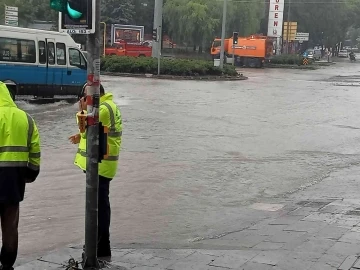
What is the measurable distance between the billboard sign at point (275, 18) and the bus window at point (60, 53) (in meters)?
51.5

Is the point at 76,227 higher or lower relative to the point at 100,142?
lower

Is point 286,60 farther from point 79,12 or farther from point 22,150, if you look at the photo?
point 22,150

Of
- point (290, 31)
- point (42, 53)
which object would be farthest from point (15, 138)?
point (290, 31)

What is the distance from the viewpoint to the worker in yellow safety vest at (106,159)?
580cm

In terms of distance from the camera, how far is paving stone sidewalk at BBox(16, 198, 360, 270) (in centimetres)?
569

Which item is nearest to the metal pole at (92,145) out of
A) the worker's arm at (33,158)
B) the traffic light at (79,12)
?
the traffic light at (79,12)


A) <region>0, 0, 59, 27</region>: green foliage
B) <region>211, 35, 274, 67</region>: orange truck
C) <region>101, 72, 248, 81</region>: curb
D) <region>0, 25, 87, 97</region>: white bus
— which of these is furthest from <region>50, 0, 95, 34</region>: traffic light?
<region>211, 35, 274, 67</region>: orange truck

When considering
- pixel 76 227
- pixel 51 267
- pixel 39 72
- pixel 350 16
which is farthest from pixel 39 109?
pixel 350 16

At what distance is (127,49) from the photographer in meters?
56.6

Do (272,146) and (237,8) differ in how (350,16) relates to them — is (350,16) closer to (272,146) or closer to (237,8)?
(237,8)

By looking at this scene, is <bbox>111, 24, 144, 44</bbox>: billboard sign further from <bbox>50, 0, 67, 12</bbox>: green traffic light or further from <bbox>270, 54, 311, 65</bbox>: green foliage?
<bbox>50, 0, 67, 12</bbox>: green traffic light

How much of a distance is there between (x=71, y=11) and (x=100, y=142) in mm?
1201

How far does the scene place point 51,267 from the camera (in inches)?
220

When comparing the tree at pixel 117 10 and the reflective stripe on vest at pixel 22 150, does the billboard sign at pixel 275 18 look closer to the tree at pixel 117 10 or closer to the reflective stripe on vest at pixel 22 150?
the tree at pixel 117 10
